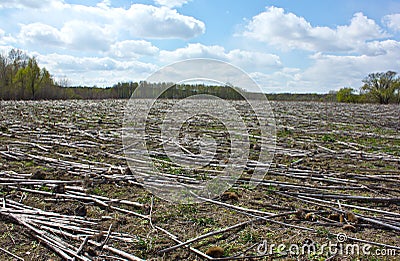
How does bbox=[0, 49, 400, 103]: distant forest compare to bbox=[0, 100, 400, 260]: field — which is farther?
bbox=[0, 49, 400, 103]: distant forest

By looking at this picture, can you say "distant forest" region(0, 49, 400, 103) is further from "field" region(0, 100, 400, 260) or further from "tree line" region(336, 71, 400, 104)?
"field" region(0, 100, 400, 260)

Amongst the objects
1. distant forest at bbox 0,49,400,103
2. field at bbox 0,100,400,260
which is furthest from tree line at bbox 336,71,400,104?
field at bbox 0,100,400,260

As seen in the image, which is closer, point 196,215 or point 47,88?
point 196,215

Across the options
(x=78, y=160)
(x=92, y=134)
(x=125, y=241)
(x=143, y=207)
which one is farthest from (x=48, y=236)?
(x=92, y=134)

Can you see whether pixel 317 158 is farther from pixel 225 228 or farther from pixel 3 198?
pixel 3 198

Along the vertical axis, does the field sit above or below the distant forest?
below

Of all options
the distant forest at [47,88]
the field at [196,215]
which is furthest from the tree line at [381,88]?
the field at [196,215]

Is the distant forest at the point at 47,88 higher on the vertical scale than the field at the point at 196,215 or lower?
higher

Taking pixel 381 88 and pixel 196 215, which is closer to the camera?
pixel 196 215

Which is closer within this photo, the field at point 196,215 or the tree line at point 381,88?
the field at point 196,215

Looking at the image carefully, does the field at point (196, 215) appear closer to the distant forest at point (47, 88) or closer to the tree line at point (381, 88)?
the distant forest at point (47, 88)

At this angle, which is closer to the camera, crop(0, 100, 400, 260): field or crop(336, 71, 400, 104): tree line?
crop(0, 100, 400, 260): field

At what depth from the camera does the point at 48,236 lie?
3469 millimetres

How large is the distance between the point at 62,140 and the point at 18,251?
629 centimetres
